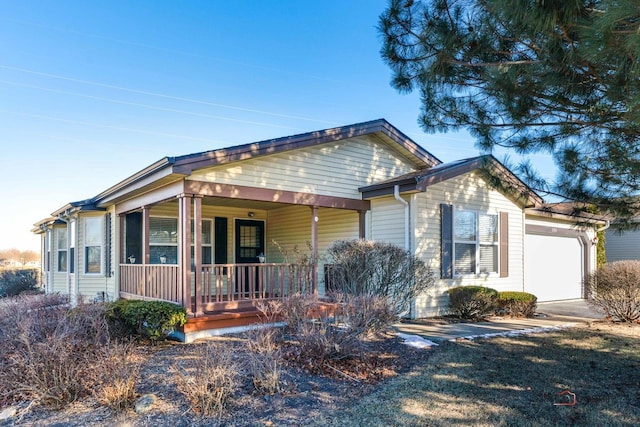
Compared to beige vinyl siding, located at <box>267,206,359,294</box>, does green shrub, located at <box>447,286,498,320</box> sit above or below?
below

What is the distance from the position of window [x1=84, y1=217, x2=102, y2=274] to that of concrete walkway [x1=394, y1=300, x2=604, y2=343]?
8.75 m

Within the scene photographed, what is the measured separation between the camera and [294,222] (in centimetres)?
1236

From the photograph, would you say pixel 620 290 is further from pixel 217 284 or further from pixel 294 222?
pixel 217 284

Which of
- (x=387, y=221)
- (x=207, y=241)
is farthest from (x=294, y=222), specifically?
(x=387, y=221)

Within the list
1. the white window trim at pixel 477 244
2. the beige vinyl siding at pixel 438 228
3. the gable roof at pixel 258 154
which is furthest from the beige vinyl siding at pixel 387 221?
the gable roof at pixel 258 154

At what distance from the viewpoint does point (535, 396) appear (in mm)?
4723

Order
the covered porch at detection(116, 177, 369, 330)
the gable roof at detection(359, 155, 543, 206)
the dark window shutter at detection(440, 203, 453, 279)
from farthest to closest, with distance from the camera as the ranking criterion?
the dark window shutter at detection(440, 203, 453, 279) < the covered porch at detection(116, 177, 369, 330) < the gable roof at detection(359, 155, 543, 206)

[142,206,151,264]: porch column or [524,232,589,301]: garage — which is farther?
[524,232,589,301]: garage

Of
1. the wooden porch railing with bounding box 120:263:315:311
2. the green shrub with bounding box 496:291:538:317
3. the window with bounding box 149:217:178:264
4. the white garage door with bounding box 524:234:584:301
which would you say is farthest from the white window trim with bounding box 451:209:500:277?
the window with bounding box 149:217:178:264

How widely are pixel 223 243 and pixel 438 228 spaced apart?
6113 millimetres

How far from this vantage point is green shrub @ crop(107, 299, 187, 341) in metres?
6.73

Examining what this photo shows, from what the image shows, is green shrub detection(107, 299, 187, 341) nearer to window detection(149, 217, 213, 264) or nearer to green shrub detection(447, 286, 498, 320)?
window detection(149, 217, 213, 264)

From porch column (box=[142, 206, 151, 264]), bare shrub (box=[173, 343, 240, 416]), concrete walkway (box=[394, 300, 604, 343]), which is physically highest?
porch column (box=[142, 206, 151, 264])

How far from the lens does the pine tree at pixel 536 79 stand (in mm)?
3506
